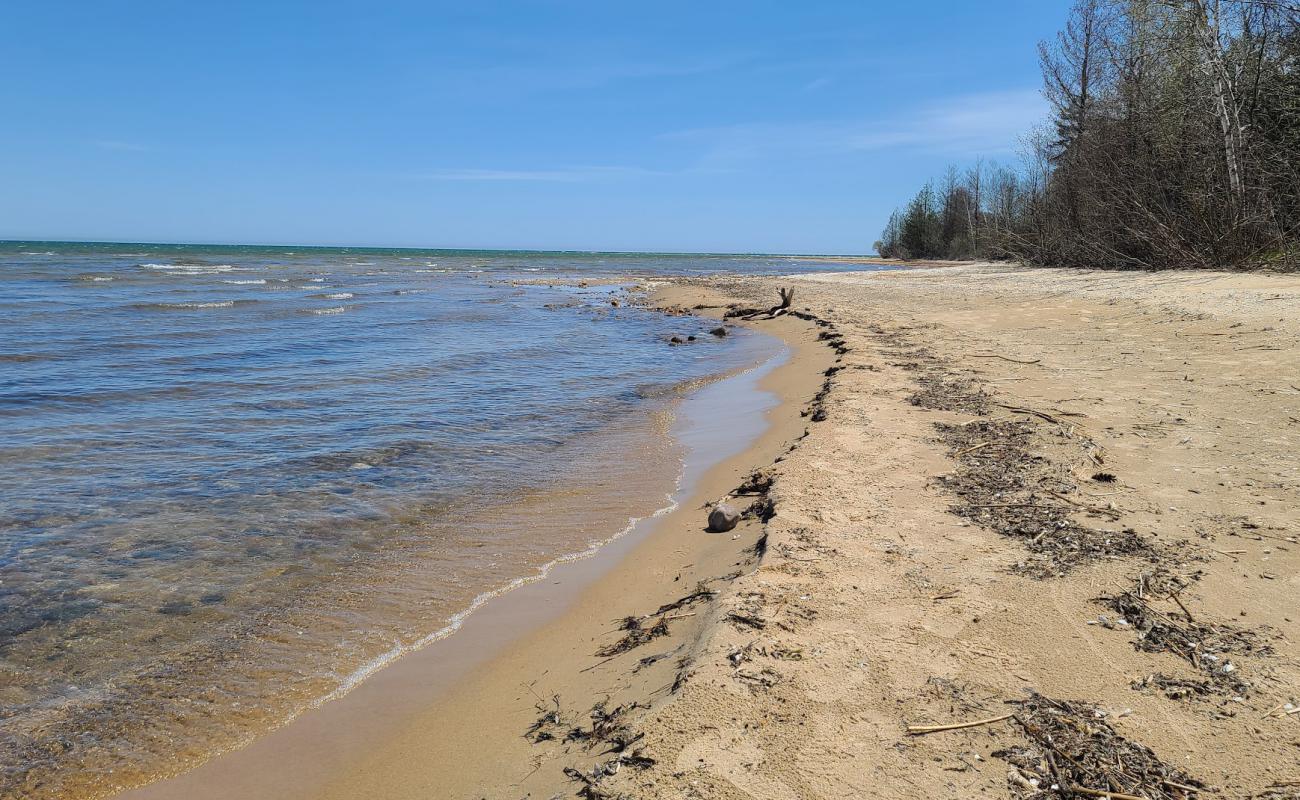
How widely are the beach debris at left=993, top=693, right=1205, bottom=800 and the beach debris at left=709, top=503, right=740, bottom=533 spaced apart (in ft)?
6.87

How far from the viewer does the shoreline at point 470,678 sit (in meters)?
2.29

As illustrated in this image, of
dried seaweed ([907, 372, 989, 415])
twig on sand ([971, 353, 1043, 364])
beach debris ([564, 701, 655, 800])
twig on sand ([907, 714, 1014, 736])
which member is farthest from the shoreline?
twig on sand ([971, 353, 1043, 364])

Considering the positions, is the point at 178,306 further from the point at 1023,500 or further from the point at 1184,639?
the point at 1184,639

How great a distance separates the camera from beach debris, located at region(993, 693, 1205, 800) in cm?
178

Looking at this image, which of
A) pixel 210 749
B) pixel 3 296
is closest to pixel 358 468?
pixel 210 749

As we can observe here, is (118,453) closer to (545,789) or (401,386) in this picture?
(401,386)

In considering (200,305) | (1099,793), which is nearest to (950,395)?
(1099,793)

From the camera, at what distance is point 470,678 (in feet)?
9.29

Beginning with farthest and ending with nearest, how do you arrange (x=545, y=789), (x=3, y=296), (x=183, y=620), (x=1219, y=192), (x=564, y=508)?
(x=3, y=296) < (x=1219, y=192) < (x=564, y=508) < (x=183, y=620) < (x=545, y=789)

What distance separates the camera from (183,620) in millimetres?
3295

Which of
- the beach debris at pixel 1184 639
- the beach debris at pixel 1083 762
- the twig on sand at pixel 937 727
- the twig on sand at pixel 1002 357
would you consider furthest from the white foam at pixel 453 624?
the twig on sand at pixel 1002 357

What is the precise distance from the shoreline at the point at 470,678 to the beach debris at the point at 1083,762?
1.15 m

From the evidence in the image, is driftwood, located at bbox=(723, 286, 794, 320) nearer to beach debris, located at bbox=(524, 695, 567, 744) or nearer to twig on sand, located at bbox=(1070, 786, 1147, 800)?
beach debris, located at bbox=(524, 695, 567, 744)

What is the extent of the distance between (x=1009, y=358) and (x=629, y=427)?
4.92 metres
